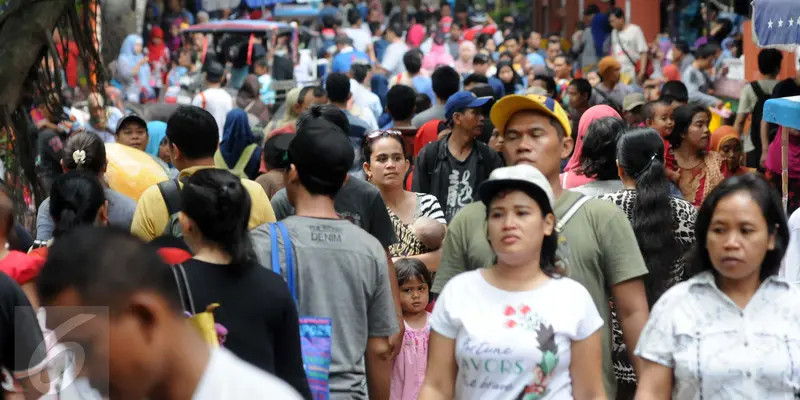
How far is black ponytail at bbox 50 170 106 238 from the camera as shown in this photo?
18.0 ft

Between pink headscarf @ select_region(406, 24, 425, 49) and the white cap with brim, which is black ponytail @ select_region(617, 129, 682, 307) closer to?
the white cap with brim

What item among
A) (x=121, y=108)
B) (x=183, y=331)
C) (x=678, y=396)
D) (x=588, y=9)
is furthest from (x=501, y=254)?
→ (x=588, y=9)

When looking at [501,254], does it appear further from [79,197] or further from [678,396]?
[79,197]

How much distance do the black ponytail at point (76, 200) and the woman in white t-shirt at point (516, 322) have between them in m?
1.88

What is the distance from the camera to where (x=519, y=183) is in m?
4.40

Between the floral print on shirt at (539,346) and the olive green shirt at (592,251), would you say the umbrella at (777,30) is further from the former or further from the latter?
the floral print on shirt at (539,346)

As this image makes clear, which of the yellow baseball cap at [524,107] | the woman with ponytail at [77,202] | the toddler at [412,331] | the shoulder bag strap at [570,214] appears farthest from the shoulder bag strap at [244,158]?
the shoulder bag strap at [570,214]

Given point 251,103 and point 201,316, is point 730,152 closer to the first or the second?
point 251,103

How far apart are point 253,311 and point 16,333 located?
2.67 ft

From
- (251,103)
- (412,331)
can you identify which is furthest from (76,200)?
(251,103)

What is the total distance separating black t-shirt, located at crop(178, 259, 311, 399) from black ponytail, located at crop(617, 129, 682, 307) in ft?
7.06

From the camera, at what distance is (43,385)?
412 cm

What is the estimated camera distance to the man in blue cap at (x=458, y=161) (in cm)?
872

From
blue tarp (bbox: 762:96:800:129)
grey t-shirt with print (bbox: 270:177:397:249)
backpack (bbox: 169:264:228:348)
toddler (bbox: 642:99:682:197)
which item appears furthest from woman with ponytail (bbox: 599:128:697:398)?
toddler (bbox: 642:99:682:197)
